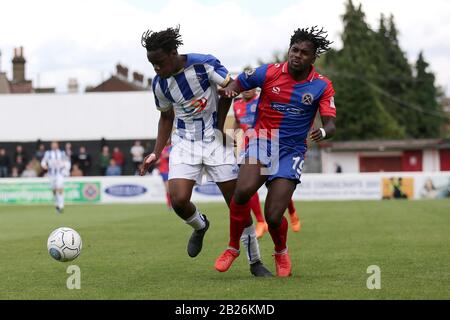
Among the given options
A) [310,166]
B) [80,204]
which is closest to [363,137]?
Result: [310,166]

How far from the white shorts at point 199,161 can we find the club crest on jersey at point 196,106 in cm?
35

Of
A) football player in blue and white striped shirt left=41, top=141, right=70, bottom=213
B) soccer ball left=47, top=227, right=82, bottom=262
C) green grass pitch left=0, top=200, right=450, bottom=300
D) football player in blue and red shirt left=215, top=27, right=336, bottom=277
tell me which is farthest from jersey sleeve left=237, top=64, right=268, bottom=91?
football player in blue and white striped shirt left=41, top=141, right=70, bottom=213

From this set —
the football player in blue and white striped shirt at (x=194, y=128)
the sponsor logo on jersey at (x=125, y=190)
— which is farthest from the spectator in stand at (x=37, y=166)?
the football player in blue and white striped shirt at (x=194, y=128)

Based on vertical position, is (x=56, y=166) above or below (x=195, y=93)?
below

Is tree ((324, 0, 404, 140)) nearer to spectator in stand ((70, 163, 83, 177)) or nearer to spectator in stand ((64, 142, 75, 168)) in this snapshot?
spectator in stand ((64, 142, 75, 168))

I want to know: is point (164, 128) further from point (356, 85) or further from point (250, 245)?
point (356, 85)

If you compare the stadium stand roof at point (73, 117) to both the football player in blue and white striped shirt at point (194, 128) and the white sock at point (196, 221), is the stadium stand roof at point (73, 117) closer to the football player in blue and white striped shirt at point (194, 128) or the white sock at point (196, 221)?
the white sock at point (196, 221)

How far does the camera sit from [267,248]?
13055 millimetres

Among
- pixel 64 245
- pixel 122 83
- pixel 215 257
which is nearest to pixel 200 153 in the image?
pixel 64 245

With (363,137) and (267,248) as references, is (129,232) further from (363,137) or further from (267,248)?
(363,137)

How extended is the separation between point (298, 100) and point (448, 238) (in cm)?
616

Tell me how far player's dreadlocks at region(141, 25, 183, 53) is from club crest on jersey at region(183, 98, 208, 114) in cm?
64

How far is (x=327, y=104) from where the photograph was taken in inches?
366

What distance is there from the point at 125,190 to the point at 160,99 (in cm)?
2600
